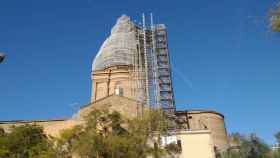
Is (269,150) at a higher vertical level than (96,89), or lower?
lower

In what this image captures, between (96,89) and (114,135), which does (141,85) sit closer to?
(96,89)

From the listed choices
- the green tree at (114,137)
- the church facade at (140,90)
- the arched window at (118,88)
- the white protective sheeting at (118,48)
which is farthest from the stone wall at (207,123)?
the green tree at (114,137)

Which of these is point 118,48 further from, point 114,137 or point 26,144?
point 114,137

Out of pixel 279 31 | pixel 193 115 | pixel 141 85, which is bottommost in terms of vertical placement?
pixel 279 31

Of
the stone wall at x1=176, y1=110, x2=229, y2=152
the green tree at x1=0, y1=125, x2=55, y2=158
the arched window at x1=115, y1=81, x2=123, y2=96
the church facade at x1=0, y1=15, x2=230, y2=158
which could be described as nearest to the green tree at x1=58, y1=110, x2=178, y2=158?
the green tree at x1=0, y1=125, x2=55, y2=158

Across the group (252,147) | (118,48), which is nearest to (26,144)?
(118,48)

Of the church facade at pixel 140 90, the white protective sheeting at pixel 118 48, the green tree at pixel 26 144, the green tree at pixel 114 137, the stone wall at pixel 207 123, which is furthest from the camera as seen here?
the white protective sheeting at pixel 118 48

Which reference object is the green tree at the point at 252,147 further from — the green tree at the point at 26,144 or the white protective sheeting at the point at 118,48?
the green tree at the point at 26,144

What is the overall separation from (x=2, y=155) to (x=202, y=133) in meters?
18.1

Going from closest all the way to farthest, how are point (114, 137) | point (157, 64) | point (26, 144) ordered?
point (114, 137)
point (26, 144)
point (157, 64)

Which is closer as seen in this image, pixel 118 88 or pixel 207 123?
pixel 207 123

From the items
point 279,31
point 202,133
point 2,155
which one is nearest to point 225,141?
point 202,133

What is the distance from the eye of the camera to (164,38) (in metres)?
40.9

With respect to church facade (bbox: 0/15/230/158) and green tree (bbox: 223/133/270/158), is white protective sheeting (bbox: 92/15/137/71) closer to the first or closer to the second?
church facade (bbox: 0/15/230/158)
